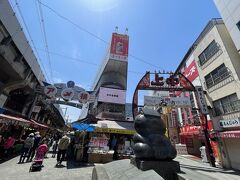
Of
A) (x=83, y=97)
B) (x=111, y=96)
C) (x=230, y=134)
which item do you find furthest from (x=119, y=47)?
(x=230, y=134)

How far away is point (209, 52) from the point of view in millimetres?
16578

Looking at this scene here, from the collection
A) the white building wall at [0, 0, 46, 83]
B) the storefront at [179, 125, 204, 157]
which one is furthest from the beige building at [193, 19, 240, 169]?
the white building wall at [0, 0, 46, 83]

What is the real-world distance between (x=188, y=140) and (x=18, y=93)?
76.8 ft

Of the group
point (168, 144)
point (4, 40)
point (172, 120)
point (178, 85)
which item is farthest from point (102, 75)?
point (168, 144)

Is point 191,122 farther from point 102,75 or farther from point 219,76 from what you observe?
point 102,75

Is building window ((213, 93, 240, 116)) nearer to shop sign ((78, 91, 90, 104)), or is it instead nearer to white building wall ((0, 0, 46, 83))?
shop sign ((78, 91, 90, 104))

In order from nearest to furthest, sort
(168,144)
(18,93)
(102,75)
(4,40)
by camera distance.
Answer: (168,144) < (4,40) < (18,93) < (102,75)

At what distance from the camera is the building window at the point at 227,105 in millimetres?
12873

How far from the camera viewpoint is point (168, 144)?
203 inches

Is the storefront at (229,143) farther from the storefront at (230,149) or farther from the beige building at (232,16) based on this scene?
the beige building at (232,16)

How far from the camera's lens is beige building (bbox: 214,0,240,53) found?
1272 cm

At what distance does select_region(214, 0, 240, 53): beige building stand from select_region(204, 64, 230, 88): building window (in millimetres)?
2237

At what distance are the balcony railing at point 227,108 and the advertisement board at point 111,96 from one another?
19.2 meters

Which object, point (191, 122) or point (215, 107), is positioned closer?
point (215, 107)
